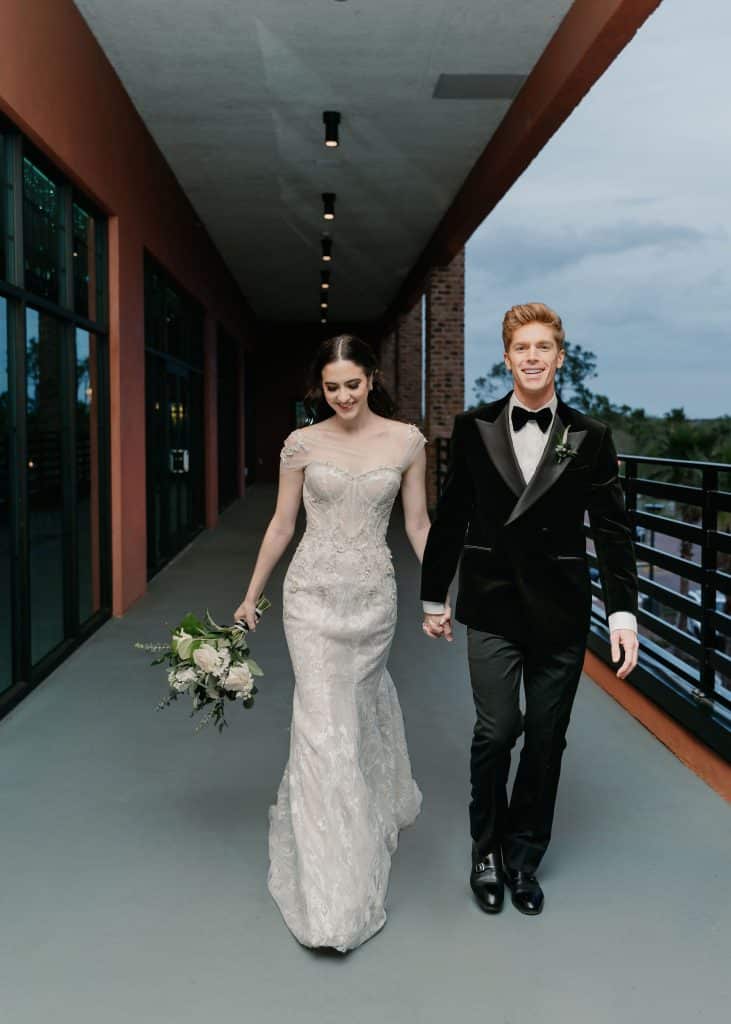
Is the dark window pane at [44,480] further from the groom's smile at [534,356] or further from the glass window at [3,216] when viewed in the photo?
the groom's smile at [534,356]

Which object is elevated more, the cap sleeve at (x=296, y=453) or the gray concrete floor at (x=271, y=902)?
the cap sleeve at (x=296, y=453)

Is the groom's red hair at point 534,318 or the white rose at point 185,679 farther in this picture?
the white rose at point 185,679

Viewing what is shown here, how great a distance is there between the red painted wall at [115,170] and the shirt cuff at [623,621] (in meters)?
3.51

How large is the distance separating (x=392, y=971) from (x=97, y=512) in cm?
488

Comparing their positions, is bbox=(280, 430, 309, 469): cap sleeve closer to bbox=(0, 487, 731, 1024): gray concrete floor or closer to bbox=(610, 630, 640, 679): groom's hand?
bbox=(610, 630, 640, 679): groom's hand

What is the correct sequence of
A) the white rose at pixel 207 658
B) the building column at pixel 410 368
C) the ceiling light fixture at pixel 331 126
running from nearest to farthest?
the white rose at pixel 207 658
the ceiling light fixture at pixel 331 126
the building column at pixel 410 368

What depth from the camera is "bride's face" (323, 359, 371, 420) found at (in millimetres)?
2889

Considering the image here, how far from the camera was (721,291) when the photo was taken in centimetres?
13175

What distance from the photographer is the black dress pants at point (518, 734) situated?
271 centimetres

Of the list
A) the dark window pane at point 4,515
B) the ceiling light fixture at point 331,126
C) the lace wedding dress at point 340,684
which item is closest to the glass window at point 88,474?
the dark window pane at point 4,515

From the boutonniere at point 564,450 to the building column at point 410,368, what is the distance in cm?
1606

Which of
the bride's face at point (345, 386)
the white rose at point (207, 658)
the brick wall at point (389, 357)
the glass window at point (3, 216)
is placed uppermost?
the brick wall at point (389, 357)

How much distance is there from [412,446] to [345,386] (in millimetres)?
303

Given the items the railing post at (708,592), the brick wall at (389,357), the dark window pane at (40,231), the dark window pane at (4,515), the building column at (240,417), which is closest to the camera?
the railing post at (708,592)
